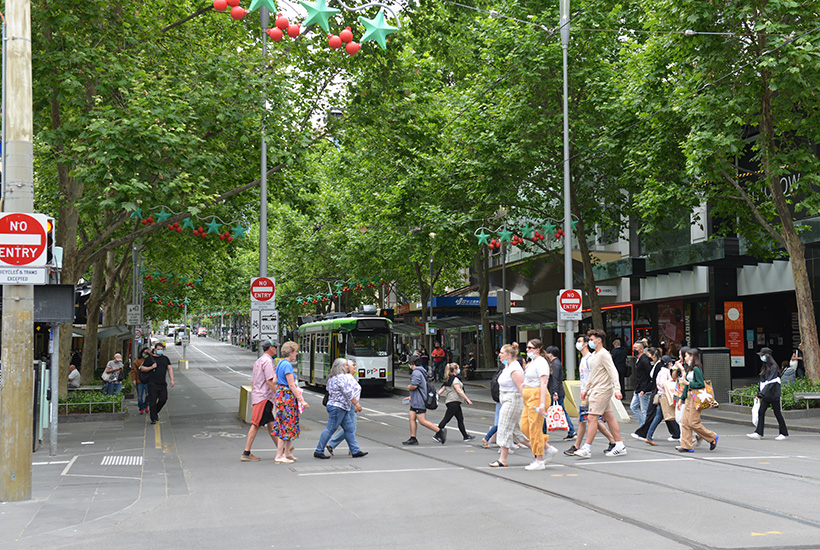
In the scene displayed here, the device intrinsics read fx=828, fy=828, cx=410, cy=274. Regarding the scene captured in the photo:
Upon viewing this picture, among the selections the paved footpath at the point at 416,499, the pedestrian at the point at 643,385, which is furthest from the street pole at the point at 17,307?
the pedestrian at the point at 643,385

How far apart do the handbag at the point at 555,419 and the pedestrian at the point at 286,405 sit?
12.5 feet

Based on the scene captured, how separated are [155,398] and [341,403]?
27.9ft

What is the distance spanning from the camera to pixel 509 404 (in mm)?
11812

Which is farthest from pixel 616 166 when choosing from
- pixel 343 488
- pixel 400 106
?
pixel 343 488

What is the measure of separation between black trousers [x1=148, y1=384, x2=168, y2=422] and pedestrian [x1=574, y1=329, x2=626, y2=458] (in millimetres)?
10943

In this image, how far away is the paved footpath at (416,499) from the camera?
720 cm

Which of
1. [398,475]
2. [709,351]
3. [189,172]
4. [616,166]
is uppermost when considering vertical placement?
[616,166]

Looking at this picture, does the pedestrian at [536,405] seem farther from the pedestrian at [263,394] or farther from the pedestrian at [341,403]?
the pedestrian at [263,394]

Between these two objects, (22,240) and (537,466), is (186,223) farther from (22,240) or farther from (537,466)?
(537,466)

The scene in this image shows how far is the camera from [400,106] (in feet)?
66.5

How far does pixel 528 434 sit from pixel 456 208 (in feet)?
55.5

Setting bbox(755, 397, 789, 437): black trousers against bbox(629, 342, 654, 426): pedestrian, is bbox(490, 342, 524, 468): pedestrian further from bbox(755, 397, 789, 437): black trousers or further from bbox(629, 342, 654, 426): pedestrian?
bbox(755, 397, 789, 437): black trousers

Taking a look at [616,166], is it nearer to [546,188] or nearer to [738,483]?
[546,188]

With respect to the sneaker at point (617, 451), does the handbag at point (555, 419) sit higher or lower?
higher
